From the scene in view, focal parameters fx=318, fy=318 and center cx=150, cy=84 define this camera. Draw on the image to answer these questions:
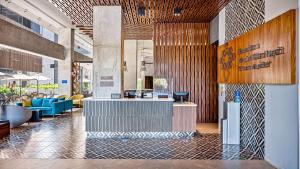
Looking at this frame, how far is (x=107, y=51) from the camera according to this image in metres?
9.05

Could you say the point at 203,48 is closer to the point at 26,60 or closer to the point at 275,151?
the point at 275,151

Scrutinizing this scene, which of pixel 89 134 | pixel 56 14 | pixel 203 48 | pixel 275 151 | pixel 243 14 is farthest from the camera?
pixel 56 14

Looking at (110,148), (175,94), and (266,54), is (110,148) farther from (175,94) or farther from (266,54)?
(266,54)

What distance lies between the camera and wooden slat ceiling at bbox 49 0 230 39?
8.83 meters

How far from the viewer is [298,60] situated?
15.4 feet

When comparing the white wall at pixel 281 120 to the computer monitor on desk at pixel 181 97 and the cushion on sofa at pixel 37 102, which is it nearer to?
the computer monitor on desk at pixel 181 97

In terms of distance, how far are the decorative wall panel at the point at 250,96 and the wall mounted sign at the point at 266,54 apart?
0.73 feet

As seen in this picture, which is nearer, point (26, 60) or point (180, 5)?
point (180, 5)

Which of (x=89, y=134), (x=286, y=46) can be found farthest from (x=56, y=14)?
(x=286, y=46)

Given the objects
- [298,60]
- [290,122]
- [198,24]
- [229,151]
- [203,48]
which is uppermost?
[198,24]

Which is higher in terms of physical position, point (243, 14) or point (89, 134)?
point (243, 14)

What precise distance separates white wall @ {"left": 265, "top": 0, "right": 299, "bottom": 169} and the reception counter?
2.89 m

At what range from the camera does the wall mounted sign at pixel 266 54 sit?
489 cm

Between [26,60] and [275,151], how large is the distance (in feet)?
39.3
